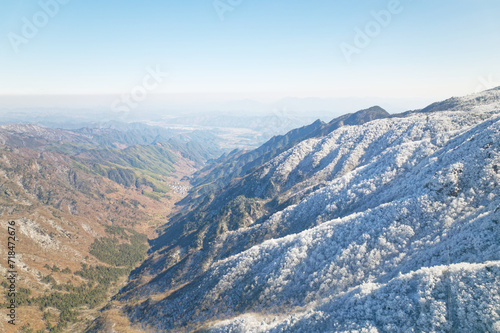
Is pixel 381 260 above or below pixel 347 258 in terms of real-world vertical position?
above

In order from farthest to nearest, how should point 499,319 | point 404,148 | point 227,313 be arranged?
point 404,148 → point 227,313 → point 499,319

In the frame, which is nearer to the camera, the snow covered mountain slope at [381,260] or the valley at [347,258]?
the snow covered mountain slope at [381,260]

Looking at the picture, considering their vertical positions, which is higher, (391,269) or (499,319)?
(499,319)

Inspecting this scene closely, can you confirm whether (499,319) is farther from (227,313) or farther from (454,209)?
(227,313)

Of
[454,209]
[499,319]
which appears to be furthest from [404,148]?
[499,319]

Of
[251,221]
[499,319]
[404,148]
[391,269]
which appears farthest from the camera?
[251,221]

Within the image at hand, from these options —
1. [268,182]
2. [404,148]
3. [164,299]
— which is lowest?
[164,299]

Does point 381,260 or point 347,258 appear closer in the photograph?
point 381,260

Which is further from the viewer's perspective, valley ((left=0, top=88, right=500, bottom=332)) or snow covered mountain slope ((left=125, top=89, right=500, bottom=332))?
valley ((left=0, top=88, right=500, bottom=332))
